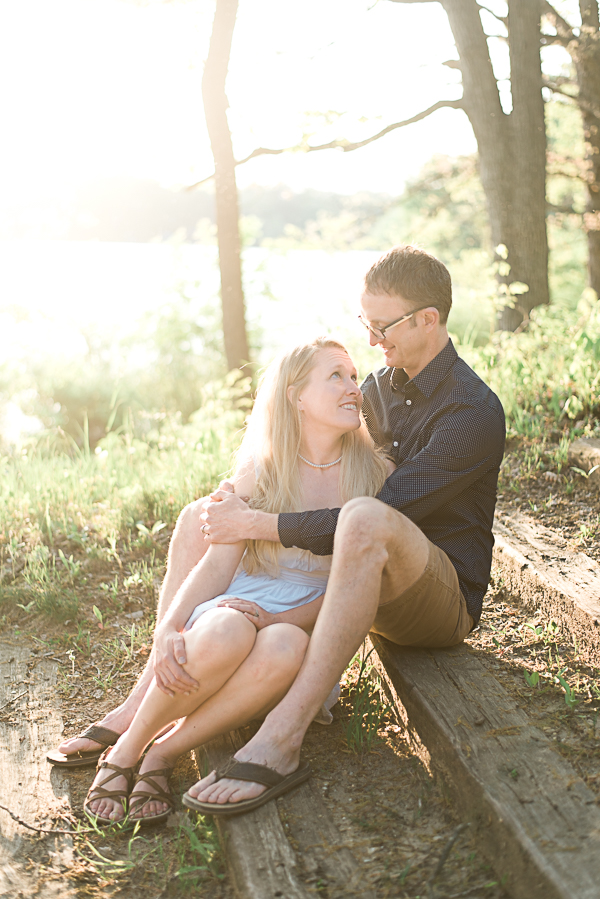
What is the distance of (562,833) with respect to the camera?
162 cm

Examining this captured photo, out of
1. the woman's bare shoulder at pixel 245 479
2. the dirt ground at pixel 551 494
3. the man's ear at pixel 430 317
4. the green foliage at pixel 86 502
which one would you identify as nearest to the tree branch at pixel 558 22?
the dirt ground at pixel 551 494

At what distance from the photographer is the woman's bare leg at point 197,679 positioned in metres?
2.10

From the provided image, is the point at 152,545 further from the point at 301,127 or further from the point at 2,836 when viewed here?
the point at 301,127

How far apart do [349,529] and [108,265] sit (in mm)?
15759

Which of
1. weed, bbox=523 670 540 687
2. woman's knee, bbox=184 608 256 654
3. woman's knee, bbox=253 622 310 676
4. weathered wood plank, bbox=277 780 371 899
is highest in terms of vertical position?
woman's knee, bbox=184 608 256 654

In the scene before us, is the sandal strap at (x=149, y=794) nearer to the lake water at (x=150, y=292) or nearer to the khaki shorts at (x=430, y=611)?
the khaki shorts at (x=430, y=611)

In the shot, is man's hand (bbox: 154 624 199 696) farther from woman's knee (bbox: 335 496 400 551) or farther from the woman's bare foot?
woman's knee (bbox: 335 496 400 551)

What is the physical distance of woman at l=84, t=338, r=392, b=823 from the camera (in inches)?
83.4

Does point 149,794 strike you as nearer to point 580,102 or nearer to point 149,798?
point 149,798

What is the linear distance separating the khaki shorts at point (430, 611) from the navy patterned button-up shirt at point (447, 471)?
121 mm

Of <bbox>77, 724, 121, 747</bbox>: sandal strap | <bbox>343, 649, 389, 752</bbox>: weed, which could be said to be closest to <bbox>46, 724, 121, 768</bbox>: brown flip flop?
<bbox>77, 724, 121, 747</bbox>: sandal strap

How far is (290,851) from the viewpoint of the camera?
180 cm

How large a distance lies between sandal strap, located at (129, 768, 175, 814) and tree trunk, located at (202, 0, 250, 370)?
567cm

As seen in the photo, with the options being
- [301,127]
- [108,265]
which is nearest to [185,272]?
[108,265]
